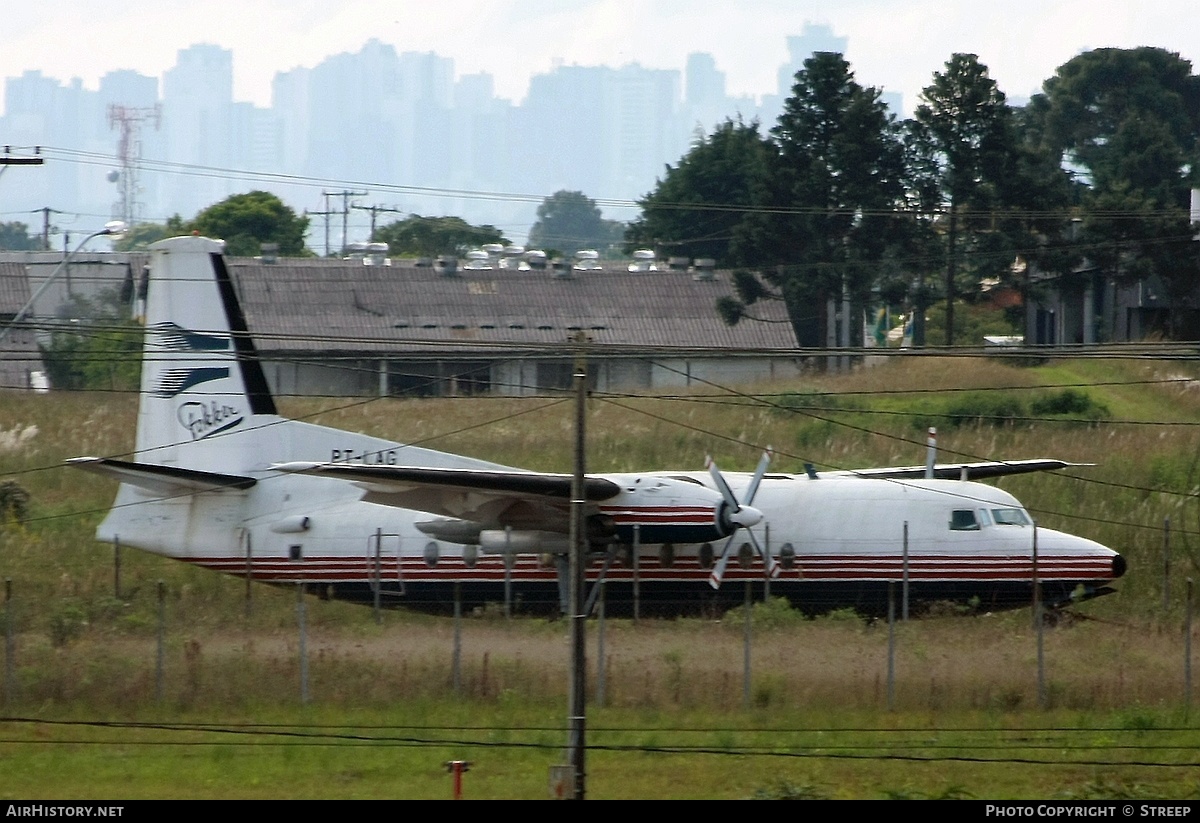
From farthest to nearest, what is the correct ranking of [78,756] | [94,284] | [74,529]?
[94,284] → [74,529] → [78,756]

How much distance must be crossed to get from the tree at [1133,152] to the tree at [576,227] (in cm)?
8758

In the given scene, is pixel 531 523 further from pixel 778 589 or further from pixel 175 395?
pixel 175 395

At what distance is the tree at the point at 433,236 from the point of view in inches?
3241

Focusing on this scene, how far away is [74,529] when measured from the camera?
28297 mm

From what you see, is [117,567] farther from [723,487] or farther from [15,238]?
[15,238]

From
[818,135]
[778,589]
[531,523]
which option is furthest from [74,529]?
[818,135]

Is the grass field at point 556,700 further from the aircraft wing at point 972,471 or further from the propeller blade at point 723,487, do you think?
the aircraft wing at point 972,471

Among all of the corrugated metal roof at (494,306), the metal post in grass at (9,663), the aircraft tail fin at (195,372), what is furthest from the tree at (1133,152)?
A: the metal post in grass at (9,663)

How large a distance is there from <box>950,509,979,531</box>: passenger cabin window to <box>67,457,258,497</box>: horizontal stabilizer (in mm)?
10255

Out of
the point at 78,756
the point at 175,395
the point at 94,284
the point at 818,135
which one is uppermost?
the point at 818,135

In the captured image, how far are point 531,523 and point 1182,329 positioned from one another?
36251mm

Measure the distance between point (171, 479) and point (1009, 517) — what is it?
12.0m
